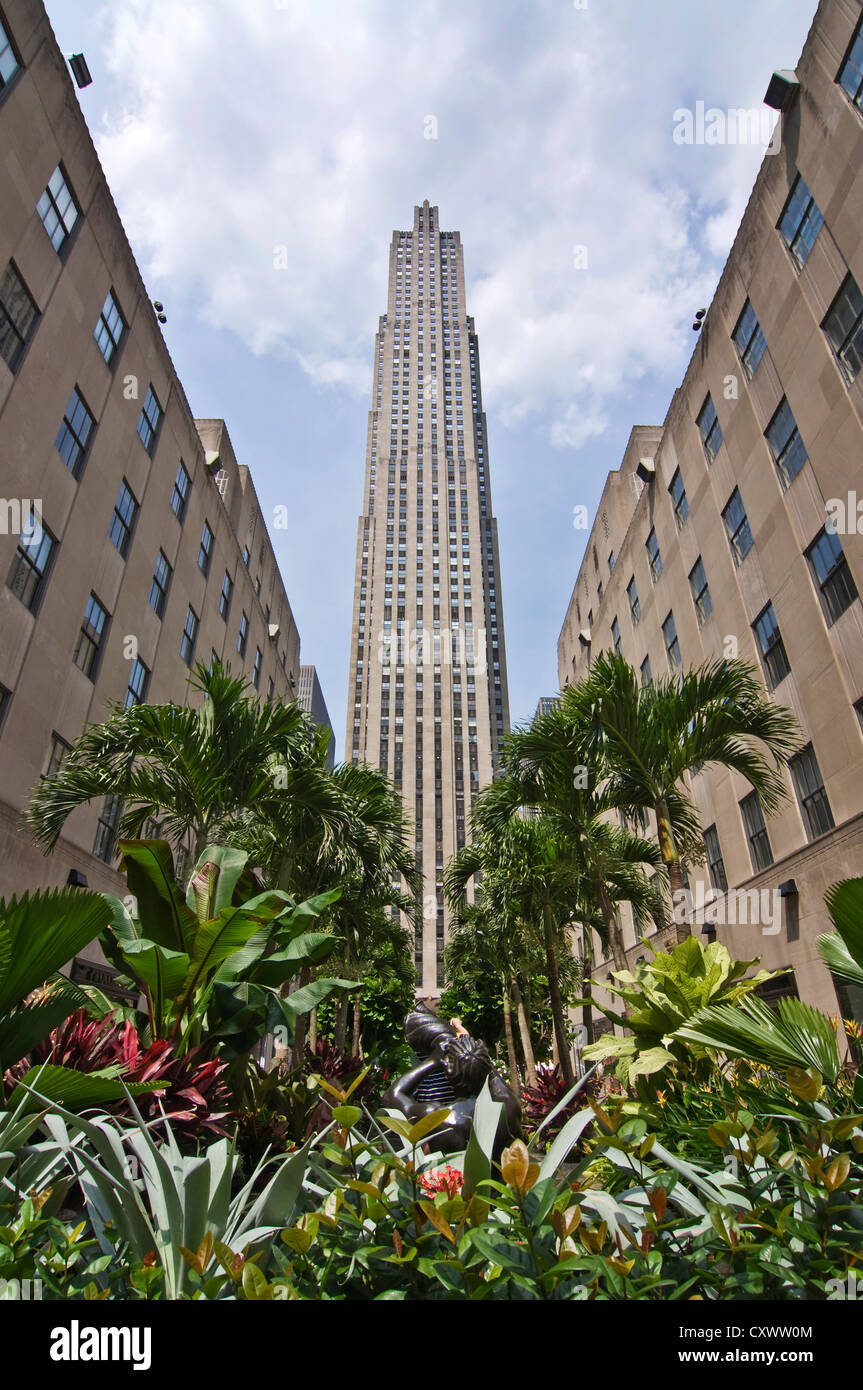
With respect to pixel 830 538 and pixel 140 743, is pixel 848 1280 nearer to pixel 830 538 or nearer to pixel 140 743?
pixel 140 743

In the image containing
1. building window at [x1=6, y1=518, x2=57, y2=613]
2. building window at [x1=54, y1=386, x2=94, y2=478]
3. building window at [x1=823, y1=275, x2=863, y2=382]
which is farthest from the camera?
building window at [x1=54, y1=386, x2=94, y2=478]

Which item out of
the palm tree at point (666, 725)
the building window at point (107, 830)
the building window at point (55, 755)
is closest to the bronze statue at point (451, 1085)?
the palm tree at point (666, 725)

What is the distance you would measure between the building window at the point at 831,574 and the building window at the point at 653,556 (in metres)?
11.1

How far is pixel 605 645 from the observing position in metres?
36.3

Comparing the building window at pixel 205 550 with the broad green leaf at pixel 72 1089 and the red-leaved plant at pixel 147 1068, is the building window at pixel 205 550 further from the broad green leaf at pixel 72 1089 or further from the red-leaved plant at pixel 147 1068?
the broad green leaf at pixel 72 1089

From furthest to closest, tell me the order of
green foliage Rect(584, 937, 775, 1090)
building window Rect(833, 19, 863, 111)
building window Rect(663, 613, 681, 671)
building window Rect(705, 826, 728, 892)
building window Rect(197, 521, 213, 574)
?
building window Rect(197, 521, 213, 574), building window Rect(663, 613, 681, 671), building window Rect(705, 826, 728, 892), building window Rect(833, 19, 863, 111), green foliage Rect(584, 937, 775, 1090)

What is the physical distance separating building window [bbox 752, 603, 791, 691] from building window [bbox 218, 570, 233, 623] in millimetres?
21252

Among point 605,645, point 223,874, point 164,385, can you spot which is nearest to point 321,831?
point 223,874

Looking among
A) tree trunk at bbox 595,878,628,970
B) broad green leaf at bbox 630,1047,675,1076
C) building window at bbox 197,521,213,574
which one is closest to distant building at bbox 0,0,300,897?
building window at bbox 197,521,213,574

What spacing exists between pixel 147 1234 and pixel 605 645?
35.8 meters

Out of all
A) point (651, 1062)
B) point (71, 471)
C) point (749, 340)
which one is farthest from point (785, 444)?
point (71, 471)

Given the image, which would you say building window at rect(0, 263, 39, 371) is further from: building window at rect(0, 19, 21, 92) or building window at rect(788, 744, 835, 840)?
building window at rect(788, 744, 835, 840)

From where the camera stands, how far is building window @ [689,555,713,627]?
2359 centimetres

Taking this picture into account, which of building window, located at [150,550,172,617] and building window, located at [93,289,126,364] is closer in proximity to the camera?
building window, located at [93,289,126,364]
